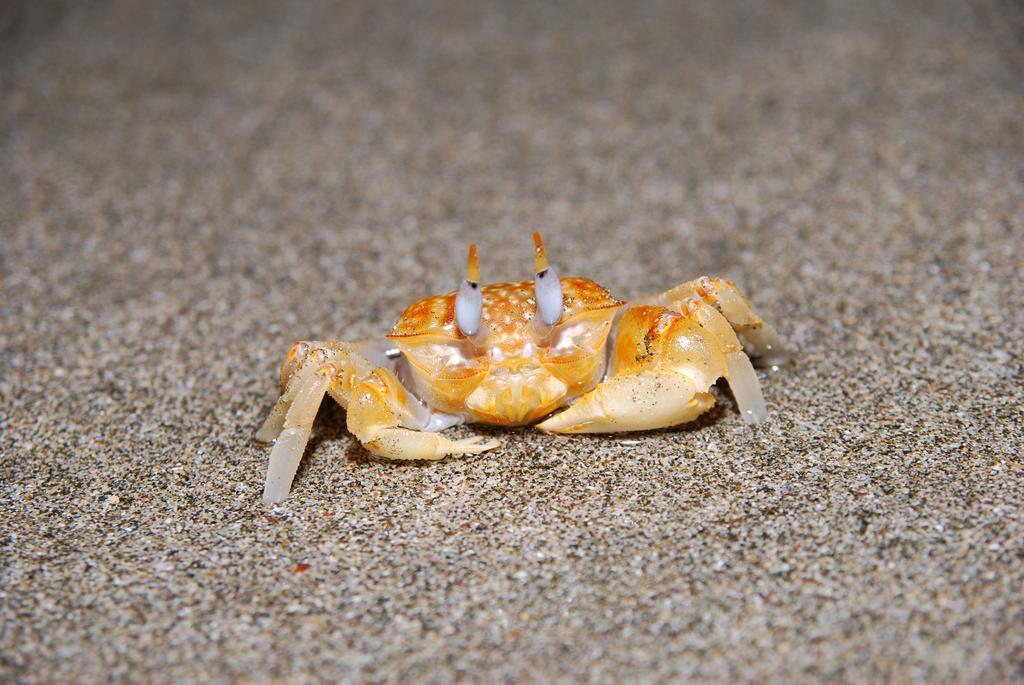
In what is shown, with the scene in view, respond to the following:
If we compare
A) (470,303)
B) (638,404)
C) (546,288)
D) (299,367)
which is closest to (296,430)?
(299,367)

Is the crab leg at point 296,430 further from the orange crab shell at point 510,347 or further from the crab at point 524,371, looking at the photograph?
the orange crab shell at point 510,347

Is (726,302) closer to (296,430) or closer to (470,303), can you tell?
(470,303)

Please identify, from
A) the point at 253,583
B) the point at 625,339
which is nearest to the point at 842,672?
the point at 625,339

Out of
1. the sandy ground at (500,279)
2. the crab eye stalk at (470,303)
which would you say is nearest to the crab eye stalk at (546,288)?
the crab eye stalk at (470,303)

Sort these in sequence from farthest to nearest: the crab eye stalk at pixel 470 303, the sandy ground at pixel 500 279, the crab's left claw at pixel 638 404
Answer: the crab's left claw at pixel 638 404, the crab eye stalk at pixel 470 303, the sandy ground at pixel 500 279

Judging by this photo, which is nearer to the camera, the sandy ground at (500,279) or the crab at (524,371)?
the sandy ground at (500,279)

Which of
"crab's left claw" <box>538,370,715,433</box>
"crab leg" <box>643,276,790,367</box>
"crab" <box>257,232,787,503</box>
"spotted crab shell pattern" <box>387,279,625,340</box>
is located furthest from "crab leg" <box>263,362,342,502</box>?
"crab leg" <box>643,276,790,367</box>
